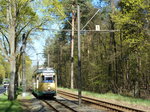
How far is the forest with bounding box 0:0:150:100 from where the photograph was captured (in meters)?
19.0

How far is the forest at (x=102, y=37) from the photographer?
62.2ft

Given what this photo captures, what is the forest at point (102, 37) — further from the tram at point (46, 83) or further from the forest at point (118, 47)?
the tram at point (46, 83)

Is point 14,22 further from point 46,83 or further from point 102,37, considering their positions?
point 102,37

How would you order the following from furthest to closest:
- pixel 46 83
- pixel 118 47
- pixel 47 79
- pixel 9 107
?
pixel 118 47
pixel 47 79
pixel 46 83
pixel 9 107

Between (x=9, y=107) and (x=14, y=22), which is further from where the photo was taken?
(x=14, y=22)

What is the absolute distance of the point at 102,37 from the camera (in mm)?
34094

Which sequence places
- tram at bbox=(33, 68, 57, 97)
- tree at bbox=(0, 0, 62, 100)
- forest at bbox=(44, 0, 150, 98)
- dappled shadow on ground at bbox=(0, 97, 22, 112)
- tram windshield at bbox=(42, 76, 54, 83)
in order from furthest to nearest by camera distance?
tram windshield at bbox=(42, 76, 54, 83) → tram at bbox=(33, 68, 57, 97) → tree at bbox=(0, 0, 62, 100) → forest at bbox=(44, 0, 150, 98) → dappled shadow on ground at bbox=(0, 97, 22, 112)

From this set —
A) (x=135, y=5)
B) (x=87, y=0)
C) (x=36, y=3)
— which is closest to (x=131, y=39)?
(x=135, y=5)

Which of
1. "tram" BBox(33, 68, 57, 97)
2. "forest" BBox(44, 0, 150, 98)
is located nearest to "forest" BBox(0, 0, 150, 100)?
"forest" BBox(44, 0, 150, 98)

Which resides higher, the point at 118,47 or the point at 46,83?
the point at 118,47

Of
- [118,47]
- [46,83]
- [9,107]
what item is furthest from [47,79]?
[118,47]

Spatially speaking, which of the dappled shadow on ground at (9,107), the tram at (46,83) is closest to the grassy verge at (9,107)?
the dappled shadow on ground at (9,107)

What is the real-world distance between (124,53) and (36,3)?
39.4 ft

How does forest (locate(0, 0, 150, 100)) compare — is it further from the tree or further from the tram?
the tram
